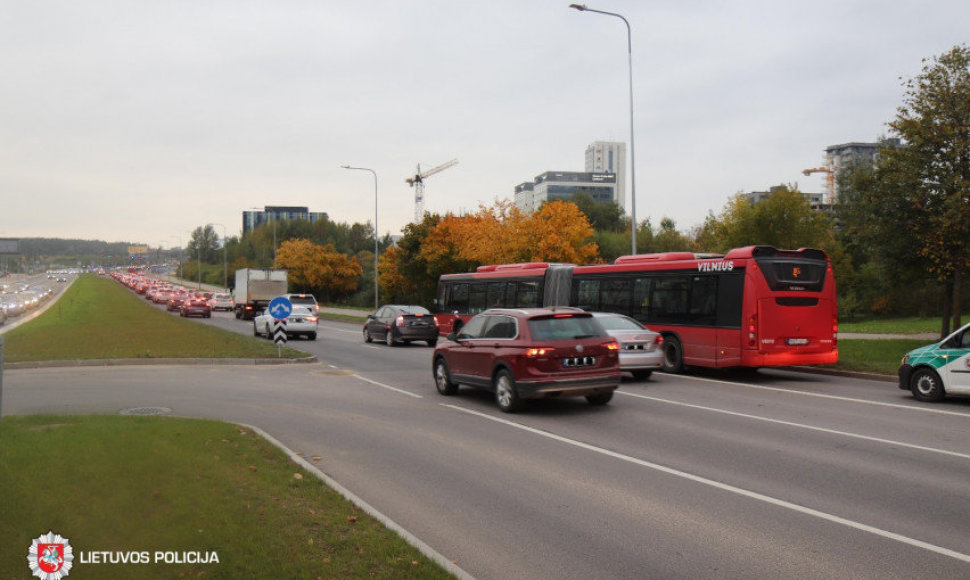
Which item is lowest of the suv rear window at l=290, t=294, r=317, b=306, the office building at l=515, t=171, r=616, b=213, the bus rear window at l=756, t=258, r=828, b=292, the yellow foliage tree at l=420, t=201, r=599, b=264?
the suv rear window at l=290, t=294, r=317, b=306

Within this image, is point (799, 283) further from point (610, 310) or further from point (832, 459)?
point (832, 459)

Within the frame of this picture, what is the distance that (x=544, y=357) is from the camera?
11.5 meters

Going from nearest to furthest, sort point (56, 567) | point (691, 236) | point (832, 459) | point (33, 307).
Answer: point (56, 567)
point (832, 459)
point (33, 307)
point (691, 236)

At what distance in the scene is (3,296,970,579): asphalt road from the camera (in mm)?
5395

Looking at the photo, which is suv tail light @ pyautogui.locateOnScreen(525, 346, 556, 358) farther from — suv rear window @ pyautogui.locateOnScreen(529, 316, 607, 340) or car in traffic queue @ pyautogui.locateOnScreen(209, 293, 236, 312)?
car in traffic queue @ pyautogui.locateOnScreen(209, 293, 236, 312)

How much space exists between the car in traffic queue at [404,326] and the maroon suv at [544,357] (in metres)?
14.8

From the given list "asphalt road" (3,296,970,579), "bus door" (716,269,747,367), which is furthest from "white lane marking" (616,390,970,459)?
"bus door" (716,269,747,367)

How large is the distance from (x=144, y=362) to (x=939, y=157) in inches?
881

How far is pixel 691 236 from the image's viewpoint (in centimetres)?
9875

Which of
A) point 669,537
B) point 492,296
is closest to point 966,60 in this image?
→ point 492,296

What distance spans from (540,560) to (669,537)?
1149 mm

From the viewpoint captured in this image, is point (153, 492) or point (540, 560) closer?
point (540, 560)

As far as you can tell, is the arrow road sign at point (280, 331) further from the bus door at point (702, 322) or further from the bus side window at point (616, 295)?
the bus door at point (702, 322)

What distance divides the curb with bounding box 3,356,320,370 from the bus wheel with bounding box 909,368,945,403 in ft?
48.9
